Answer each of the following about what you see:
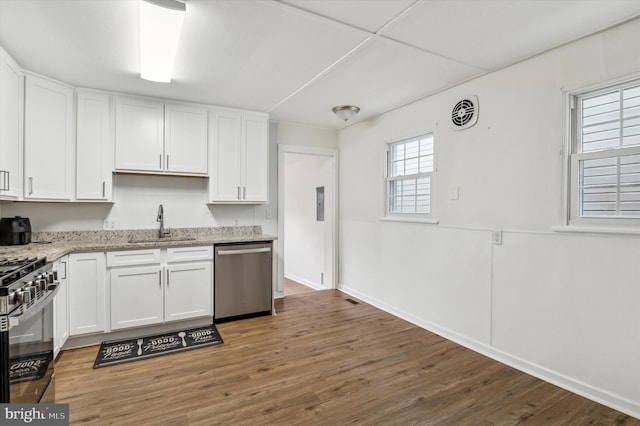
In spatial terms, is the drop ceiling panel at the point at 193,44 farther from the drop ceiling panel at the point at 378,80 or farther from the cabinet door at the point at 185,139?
the cabinet door at the point at 185,139

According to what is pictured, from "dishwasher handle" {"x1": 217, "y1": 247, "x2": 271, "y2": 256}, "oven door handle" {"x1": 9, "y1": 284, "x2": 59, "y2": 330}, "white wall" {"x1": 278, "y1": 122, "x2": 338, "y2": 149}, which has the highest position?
"white wall" {"x1": 278, "y1": 122, "x2": 338, "y2": 149}

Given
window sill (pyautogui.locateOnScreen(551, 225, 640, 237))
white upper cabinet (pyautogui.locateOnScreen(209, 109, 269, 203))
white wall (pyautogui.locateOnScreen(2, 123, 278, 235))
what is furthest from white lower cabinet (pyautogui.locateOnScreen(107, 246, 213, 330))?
window sill (pyautogui.locateOnScreen(551, 225, 640, 237))

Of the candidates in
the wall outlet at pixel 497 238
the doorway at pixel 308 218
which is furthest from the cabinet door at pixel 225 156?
the wall outlet at pixel 497 238

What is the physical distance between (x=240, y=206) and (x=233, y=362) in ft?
6.92

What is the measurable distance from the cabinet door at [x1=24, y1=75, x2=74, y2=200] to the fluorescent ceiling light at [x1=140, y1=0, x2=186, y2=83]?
36.6 inches

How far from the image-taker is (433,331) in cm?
341

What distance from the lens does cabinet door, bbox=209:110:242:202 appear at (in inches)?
152

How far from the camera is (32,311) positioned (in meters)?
1.69

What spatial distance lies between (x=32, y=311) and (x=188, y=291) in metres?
1.80

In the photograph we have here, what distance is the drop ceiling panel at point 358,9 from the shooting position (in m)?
1.94

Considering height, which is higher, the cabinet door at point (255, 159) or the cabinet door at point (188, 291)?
the cabinet door at point (255, 159)

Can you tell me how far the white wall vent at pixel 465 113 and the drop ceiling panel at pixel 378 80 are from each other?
0.21m

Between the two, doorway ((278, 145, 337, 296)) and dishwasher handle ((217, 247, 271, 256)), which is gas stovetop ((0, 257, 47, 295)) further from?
doorway ((278, 145, 337, 296))

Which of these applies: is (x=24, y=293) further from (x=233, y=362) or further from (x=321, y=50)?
(x=321, y=50)
